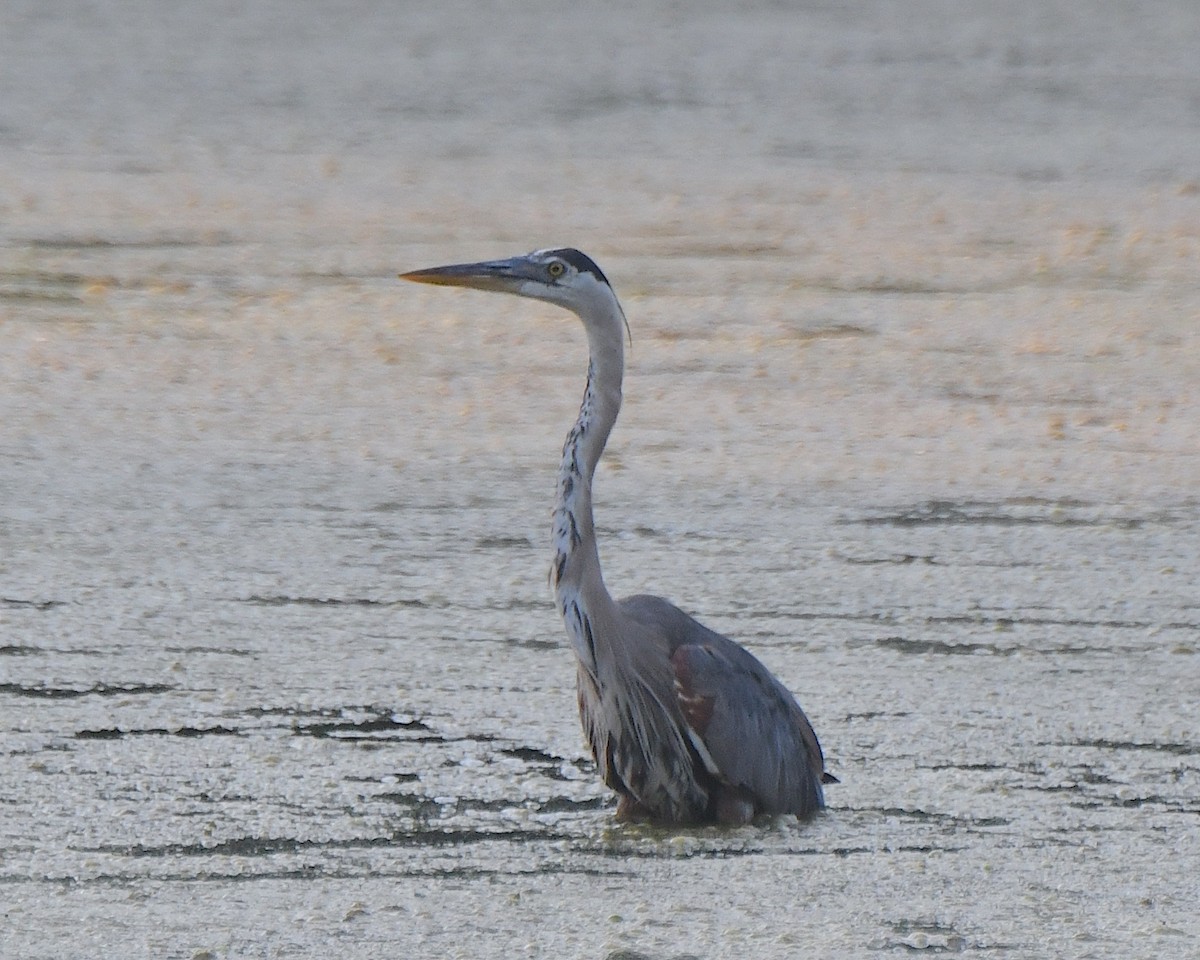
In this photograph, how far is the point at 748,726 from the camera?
4.79m

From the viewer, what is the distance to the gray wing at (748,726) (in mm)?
4762

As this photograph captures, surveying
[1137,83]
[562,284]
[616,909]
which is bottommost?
[616,909]

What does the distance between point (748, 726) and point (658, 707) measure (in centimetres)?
18

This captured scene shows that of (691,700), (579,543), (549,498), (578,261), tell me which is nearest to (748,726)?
(691,700)

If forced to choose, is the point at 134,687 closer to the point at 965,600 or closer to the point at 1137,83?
the point at 965,600

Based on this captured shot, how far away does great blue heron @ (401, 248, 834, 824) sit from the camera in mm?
4754

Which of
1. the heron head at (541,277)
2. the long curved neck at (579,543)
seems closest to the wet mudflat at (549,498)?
the long curved neck at (579,543)

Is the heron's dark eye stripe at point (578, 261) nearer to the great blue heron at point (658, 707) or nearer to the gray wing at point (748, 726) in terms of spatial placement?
the great blue heron at point (658, 707)

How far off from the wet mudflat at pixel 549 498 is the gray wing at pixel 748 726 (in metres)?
0.10

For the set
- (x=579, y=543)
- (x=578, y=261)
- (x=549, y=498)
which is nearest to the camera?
(x=579, y=543)

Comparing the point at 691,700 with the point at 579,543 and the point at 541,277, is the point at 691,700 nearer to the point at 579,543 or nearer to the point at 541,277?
the point at 579,543

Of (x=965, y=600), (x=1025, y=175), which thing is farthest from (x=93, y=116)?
(x=965, y=600)

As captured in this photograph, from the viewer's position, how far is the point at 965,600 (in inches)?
248

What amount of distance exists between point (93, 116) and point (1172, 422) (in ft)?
23.5
